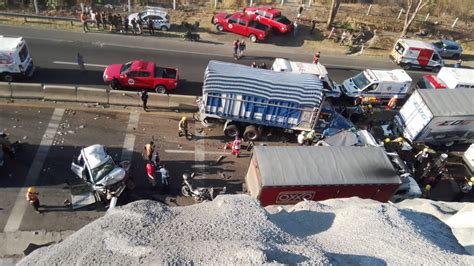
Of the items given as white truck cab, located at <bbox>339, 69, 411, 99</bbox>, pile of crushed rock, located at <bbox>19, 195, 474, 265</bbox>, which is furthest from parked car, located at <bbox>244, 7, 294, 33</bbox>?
pile of crushed rock, located at <bbox>19, 195, 474, 265</bbox>

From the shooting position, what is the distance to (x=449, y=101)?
20766mm

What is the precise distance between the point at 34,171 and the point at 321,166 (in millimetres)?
12183

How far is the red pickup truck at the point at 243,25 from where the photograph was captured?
96.4 ft

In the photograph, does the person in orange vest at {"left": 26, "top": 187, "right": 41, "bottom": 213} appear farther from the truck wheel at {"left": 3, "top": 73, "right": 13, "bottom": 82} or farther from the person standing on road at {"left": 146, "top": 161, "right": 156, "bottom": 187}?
the truck wheel at {"left": 3, "top": 73, "right": 13, "bottom": 82}

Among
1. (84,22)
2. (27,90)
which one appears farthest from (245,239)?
(84,22)

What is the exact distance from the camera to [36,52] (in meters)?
24.9

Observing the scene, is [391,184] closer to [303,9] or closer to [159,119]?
[159,119]

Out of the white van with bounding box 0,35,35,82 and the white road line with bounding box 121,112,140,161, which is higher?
the white van with bounding box 0,35,35,82

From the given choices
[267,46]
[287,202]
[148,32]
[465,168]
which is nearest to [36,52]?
[148,32]

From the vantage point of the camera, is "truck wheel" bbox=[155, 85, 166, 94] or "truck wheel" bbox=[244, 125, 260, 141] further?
"truck wheel" bbox=[155, 85, 166, 94]

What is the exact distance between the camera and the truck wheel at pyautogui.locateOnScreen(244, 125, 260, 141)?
1970cm

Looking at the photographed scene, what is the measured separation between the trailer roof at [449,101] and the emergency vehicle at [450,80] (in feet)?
8.40

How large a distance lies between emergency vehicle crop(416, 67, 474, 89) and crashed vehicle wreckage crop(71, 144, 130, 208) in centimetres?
1915

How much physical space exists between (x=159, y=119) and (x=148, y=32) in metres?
10.7
